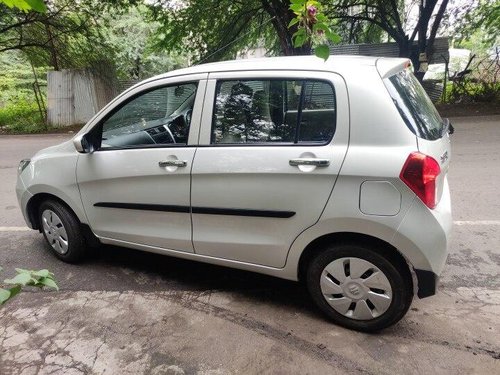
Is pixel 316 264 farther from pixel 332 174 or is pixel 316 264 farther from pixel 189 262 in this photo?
pixel 189 262

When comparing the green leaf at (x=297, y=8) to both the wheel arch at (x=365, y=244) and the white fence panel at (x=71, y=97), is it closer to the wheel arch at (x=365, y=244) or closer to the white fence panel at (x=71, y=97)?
the wheel arch at (x=365, y=244)

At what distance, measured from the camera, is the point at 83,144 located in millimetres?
3268

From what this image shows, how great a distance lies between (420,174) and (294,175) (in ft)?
2.37

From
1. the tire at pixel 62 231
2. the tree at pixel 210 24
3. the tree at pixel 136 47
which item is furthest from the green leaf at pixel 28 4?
the tree at pixel 136 47

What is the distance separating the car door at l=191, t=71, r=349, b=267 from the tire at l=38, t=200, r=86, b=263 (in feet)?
4.19

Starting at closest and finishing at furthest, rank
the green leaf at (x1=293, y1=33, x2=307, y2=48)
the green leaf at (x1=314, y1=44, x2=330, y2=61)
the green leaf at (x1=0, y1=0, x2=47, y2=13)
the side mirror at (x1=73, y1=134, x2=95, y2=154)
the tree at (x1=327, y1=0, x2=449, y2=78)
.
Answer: the green leaf at (x1=0, y1=0, x2=47, y2=13) → the green leaf at (x1=314, y1=44, x2=330, y2=61) → the green leaf at (x1=293, y1=33, x2=307, y2=48) → the side mirror at (x1=73, y1=134, x2=95, y2=154) → the tree at (x1=327, y1=0, x2=449, y2=78)

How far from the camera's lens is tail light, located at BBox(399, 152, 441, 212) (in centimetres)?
229

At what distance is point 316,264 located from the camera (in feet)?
8.78

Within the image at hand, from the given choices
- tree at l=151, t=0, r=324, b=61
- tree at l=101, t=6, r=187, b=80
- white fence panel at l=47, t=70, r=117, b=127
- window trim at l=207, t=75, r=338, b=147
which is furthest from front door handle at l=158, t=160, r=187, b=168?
tree at l=101, t=6, r=187, b=80

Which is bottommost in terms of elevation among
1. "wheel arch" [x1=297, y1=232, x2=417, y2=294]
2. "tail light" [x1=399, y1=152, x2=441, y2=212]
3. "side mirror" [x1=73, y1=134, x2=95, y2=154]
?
"wheel arch" [x1=297, y1=232, x2=417, y2=294]

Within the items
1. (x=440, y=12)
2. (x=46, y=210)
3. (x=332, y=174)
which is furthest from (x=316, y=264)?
(x=440, y=12)

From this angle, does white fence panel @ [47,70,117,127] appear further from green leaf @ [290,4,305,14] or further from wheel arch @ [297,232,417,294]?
green leaf @ [290,4,305,14]

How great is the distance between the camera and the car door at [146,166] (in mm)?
2947

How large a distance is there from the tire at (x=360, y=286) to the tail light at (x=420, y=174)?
1.48ft
